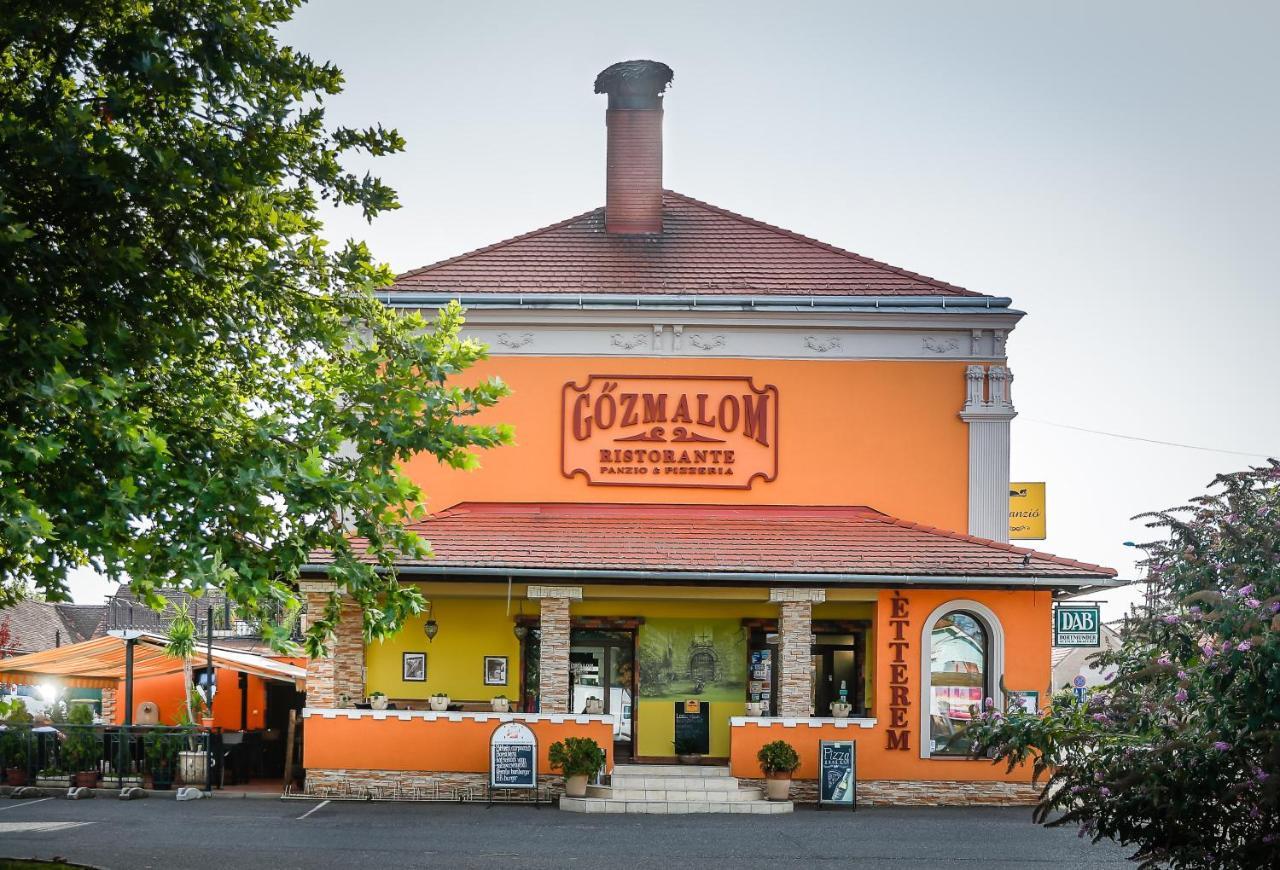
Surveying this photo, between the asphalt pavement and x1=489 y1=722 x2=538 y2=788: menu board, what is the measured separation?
0.36m

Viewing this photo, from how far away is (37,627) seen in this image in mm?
60156

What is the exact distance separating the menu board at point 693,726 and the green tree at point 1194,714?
11.9 m

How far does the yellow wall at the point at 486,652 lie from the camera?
21344 mm

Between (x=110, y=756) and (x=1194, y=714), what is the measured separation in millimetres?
16157

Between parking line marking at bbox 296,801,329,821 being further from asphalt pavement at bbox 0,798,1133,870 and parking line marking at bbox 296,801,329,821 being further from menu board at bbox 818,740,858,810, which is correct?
menu board at bbox 818,740,858,810

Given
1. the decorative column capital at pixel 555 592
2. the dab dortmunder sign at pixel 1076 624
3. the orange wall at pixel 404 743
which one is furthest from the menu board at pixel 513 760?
the dab dortmunder sign at pixel 1076 624

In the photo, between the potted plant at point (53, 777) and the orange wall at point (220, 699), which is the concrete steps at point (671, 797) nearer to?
the potted plant at point (53, 777)

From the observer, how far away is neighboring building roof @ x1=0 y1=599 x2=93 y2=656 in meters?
55.5

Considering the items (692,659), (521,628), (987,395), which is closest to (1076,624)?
(987,395)

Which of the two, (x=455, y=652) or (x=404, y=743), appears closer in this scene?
(x=404, y=743)

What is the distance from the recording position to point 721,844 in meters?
15.3

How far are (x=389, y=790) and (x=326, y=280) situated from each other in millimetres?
9659

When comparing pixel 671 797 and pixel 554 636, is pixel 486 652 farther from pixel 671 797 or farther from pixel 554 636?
pixel 671 797

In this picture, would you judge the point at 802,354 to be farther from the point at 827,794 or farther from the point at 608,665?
the point at 827,794
